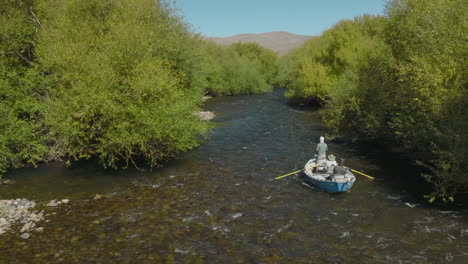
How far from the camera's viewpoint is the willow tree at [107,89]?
21812 mm

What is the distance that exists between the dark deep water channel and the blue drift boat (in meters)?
0.57

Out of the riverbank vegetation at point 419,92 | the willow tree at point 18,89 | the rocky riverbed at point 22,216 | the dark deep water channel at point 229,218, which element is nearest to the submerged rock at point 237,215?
the dark deep water channel at point 229,218

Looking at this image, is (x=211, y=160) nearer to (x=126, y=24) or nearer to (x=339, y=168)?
(x=339, y=168)

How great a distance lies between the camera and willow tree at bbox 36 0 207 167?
71.6ft

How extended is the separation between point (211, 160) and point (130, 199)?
28.9 ft

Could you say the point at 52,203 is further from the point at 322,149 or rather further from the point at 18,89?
the point at 322,149

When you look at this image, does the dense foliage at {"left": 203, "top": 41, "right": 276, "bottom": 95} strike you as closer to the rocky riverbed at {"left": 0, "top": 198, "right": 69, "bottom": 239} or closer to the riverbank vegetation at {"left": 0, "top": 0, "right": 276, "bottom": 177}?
the riverbank vegetation at {"left": 0, "top": 0, "right": 276, "bottom": 177}

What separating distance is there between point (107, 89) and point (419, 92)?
20.1 metres

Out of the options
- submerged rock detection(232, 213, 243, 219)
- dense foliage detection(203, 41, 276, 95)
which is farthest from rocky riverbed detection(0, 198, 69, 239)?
dense foliage detection(203, 41, 276, 95)

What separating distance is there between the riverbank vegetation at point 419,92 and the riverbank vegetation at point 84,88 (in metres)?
14.1

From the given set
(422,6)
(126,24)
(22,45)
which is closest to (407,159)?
(422,6)

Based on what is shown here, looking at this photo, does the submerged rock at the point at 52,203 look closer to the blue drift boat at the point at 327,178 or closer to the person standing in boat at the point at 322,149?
the blue drift boat at the point at 327,178

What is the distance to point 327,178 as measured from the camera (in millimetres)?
19516

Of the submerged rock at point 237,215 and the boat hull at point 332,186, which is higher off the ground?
the boat hull at point 332,186
